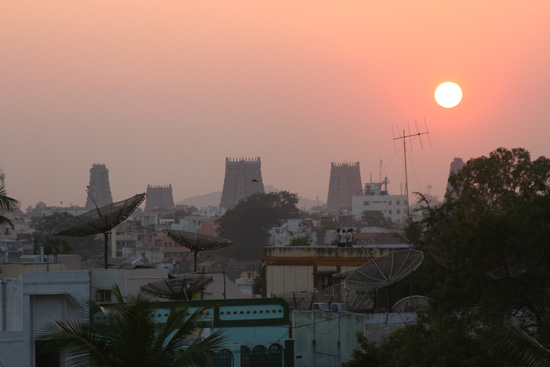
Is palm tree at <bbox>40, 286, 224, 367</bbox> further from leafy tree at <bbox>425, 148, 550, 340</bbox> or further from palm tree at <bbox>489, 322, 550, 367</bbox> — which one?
leafy tree at <bbox>425, 148, 550, 340</bbox>

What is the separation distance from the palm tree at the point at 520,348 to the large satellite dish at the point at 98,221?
45.5 ft

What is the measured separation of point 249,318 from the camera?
20203 millimetres

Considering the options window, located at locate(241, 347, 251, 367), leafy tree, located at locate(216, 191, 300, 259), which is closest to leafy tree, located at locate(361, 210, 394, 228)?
leafy tree, located at locate(216, 191, 300, 259)

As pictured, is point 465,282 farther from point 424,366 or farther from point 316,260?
point 316,260

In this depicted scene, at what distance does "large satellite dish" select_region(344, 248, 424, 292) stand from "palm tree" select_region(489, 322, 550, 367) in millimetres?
8541

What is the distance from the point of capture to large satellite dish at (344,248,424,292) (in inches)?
844

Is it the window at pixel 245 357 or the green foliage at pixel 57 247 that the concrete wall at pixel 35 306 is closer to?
the window at pixel 245 357

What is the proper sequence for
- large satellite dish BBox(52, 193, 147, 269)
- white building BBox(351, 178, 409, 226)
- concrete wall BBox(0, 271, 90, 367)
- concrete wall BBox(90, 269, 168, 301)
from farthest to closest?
white building BBox(351, 178, 409, 226)
large satellite dish BBox(52, 193, 147, 269)
concrete wall BBox(90, 269, 168, 301)
concrete wall BBox(0, 271, 90, 367)

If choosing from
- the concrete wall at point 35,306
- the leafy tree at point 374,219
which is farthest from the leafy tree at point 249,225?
the concrete wall at point 35,306

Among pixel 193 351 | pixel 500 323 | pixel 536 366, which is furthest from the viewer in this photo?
pixel 500 323

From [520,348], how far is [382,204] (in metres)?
178

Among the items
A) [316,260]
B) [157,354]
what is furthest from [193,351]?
[316,260]

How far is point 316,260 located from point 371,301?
1323cm

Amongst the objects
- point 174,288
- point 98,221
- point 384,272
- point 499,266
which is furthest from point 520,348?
point 98,221
